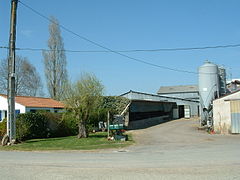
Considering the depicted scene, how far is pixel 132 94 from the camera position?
4531 cm

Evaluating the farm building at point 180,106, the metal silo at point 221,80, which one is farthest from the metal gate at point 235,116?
the farm building at point 180,106

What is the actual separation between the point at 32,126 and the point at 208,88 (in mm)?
19255

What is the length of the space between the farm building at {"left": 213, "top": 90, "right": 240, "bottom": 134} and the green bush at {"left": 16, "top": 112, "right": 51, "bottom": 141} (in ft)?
48.7

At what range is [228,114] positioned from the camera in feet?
81.3

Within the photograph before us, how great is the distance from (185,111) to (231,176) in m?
45.7

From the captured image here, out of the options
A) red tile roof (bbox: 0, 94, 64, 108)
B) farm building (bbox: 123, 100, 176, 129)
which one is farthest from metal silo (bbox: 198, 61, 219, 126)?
red tile roof (bbox: 0, 94, 64, 108)

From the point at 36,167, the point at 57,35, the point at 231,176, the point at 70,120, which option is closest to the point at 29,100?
the point at 70,120

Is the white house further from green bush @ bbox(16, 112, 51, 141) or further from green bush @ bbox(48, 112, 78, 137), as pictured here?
green bush @ bbox(16, 112, 51, 141)

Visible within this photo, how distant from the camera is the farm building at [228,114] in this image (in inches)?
953

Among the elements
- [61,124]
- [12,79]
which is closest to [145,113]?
[61,124]

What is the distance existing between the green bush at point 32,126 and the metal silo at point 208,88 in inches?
670

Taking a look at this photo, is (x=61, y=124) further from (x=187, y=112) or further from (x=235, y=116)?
(x=187, y=112)

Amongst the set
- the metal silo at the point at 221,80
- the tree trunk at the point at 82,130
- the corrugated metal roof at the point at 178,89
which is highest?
the corrugated metal roof at the point at 178,89

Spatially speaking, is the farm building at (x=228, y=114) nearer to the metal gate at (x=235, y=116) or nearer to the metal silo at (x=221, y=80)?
the metal gate at (x=235, y=116)
